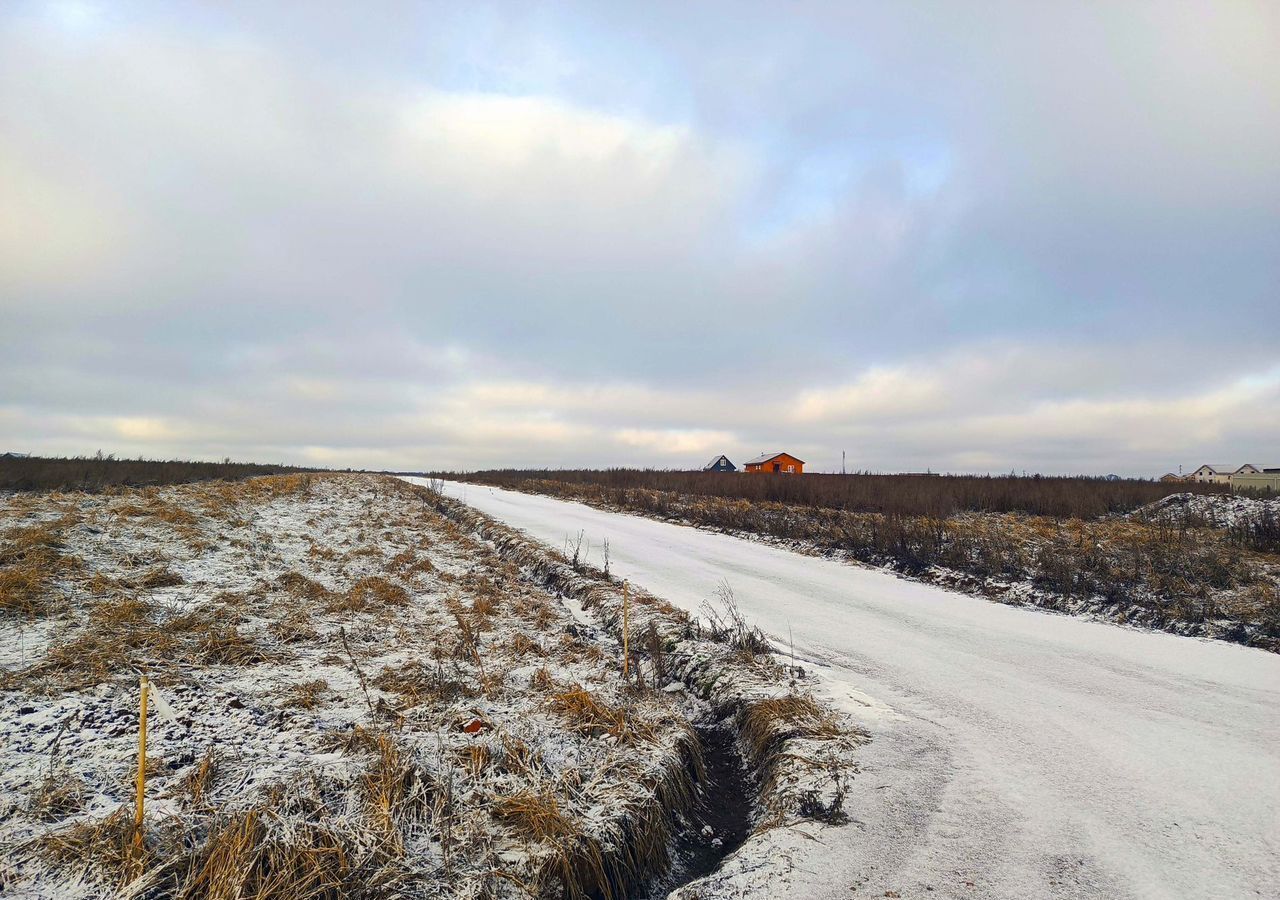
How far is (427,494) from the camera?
31797 mm

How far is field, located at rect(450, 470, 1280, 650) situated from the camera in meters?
8.78

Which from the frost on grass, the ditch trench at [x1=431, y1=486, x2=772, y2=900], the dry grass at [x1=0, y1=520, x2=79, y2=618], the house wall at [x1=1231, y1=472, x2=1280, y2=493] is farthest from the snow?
the house wall at [x1=1231, y1=472, x2=1280, y2=493]

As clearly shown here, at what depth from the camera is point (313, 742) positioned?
13.8ft

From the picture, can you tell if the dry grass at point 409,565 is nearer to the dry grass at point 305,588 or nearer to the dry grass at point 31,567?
the dry grass at point 305,588

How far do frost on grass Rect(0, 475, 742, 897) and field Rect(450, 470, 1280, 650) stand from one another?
7083 millimetres

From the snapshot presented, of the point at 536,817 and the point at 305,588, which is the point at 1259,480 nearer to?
the point at 536,817

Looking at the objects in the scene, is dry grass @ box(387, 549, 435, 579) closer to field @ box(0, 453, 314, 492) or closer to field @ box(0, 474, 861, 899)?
field @ box(0, 474, 861, 899)

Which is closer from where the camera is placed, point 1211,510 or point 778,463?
point 1211,510

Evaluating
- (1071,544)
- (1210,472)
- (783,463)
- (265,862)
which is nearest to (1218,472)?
(1210,472)

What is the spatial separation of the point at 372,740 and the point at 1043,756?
481 cm

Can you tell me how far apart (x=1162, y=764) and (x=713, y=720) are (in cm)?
331

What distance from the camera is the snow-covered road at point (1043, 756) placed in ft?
10.5

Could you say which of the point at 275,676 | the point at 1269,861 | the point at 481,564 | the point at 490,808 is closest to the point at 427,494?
the point at 481,564

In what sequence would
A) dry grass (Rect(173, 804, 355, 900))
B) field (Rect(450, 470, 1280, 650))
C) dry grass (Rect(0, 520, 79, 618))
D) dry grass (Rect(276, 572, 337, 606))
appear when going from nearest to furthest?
1. dry grass (Rect(173, 804, 355, 900))
2. dry grass (Rect(0, 520, 79, 618))
3. dry grass (Rect(276, 572, 337, 606))
4. field (Rect(450, 470, 1280, 650))
